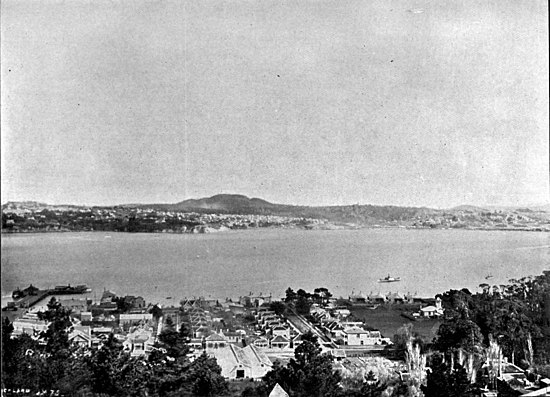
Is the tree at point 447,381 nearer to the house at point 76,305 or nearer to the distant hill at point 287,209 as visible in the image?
the distant hill at point 287,209

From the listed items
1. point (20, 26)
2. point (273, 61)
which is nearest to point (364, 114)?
point (273, 61)

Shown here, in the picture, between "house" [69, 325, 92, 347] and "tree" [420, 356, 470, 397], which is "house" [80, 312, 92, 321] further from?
"tree" [420, 356, 470, 397]

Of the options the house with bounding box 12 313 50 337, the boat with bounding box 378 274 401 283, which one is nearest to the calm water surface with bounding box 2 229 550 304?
the boat with bounding box 378 274 401 283

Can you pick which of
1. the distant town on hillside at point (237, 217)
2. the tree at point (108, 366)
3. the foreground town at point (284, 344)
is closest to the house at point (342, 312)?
the foreground town at point (284, 344)

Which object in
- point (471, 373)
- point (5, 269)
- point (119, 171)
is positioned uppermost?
point (119, 171)

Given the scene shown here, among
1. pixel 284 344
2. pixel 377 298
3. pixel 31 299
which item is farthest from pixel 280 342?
pixel 31 299

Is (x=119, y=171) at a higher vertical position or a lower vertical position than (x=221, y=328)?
higher

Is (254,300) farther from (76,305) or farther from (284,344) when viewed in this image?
(76,305)

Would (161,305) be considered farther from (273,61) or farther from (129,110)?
(273,61)
